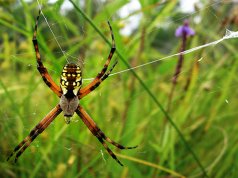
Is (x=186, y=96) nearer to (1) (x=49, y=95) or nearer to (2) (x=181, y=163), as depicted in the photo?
(2) (x=181, y=163)

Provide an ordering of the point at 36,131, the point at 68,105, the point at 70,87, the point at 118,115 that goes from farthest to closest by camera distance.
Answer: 1. the point at 118,115
2. the point at 36,131
3. the point at 68,105
4. the point at 70,87

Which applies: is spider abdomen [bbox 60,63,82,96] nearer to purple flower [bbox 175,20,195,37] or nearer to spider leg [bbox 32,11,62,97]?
spider leg [bbox 32,11,62,97]

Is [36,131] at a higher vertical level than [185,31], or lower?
higher

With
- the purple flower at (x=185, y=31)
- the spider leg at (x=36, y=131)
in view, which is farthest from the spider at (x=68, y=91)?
the purple flower at (x=185, y=31)

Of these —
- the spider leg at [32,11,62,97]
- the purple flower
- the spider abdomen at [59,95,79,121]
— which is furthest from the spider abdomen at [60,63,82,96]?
the purple flower

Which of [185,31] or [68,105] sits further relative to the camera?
[185,31]

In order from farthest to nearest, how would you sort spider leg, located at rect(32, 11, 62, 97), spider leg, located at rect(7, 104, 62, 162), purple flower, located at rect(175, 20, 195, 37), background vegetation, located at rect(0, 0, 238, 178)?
1. purple flower, located at rect(175, 20, 195, 37)
2. background vegetation, located at rect(0, 0, 238, 178)
3. spider leg, located at rect(7, 104, 62, 162)
4. spider leg, located at rect(32, 11, 62, 97)

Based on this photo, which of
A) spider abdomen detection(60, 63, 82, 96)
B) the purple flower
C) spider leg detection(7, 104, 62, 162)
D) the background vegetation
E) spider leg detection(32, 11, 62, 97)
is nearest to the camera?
spider abdomen detection(60, 63, 82, 96)

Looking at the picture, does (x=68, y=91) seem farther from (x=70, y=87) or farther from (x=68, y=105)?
(x=68, y=105)

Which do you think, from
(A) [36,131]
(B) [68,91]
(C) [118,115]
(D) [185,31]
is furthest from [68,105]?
(C) [118,115]

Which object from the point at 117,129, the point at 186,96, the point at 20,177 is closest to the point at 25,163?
the point at 20,177
